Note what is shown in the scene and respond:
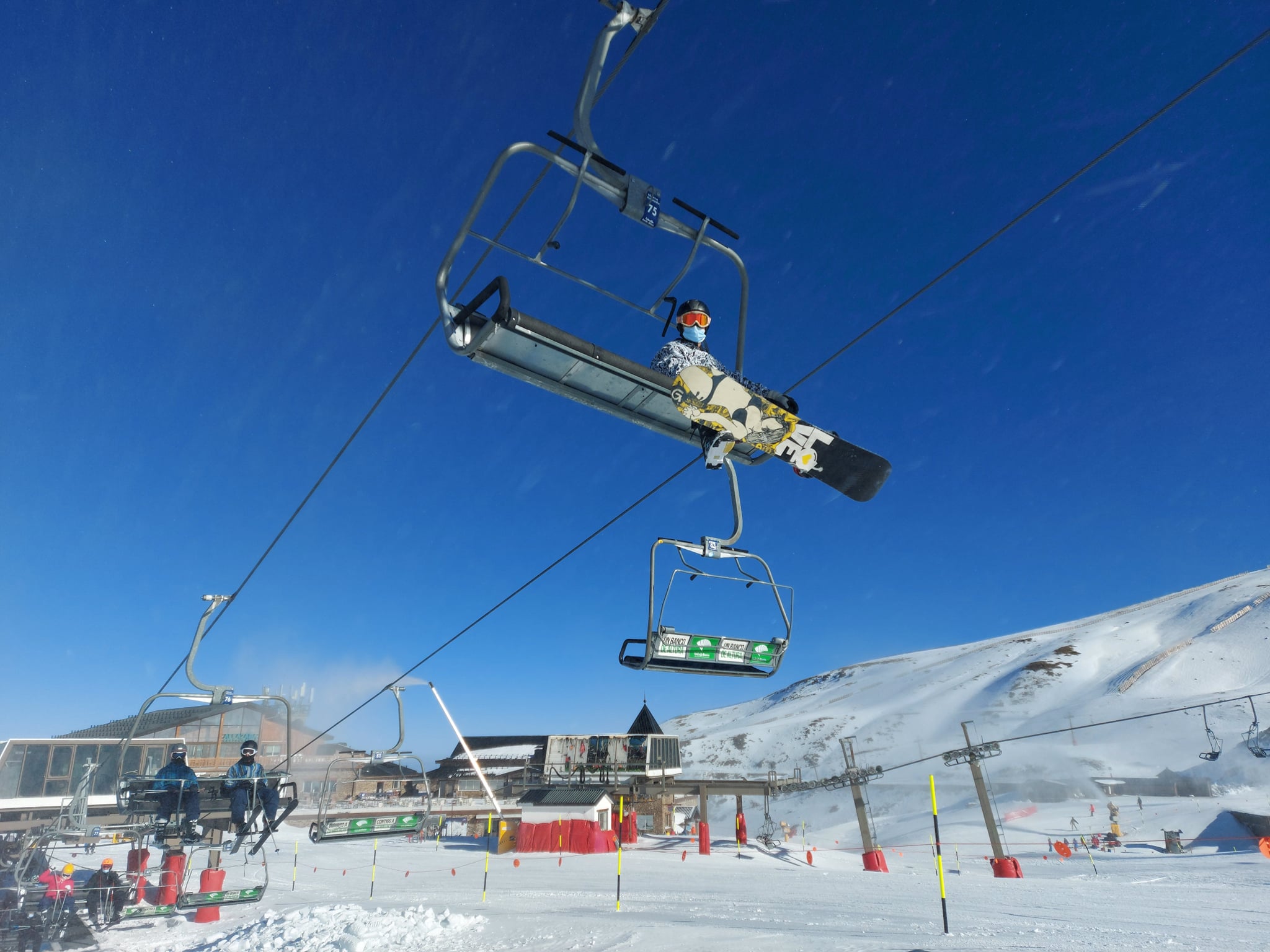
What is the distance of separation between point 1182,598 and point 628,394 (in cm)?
17072

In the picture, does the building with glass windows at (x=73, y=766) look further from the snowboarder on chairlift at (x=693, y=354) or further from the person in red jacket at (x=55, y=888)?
the snowboarder on chairlift at (x=693, y=354)

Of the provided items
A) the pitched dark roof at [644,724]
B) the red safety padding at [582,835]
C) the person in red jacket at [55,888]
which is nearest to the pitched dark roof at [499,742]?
the pitched dark roof at [644,724]

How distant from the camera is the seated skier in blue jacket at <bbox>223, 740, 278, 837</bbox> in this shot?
1224 centimetres

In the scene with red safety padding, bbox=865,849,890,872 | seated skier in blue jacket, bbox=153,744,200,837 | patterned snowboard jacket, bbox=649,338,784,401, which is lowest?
red safety padding, bbox=865,849,890,872

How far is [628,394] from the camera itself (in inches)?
192

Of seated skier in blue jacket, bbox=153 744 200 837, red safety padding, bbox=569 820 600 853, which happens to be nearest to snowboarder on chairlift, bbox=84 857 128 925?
seated skier in blue jacket, bbox=153 744 200 837

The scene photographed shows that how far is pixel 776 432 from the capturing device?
5273mm

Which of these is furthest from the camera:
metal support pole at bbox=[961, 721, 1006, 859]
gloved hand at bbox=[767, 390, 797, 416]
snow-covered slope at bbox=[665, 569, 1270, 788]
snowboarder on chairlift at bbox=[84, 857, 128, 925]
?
snow-covered slope at bbox=[665, 569, 1270, 788]

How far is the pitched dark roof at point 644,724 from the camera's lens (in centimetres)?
5550

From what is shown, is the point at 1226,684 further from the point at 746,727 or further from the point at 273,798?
the point at 273,798

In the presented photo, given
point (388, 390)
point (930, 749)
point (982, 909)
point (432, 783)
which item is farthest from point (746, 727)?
point (388, 390)

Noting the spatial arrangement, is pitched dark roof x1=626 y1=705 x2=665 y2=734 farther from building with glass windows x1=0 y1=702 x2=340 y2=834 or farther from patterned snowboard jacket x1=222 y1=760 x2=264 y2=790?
patterned snowboard jacket x1=222 y1=760 x2=264 y2=790

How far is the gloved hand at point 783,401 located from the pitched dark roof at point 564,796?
3296 centimetres

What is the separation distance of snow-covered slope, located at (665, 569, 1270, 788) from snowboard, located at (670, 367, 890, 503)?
237 feet
